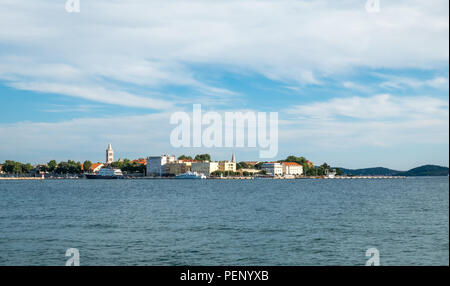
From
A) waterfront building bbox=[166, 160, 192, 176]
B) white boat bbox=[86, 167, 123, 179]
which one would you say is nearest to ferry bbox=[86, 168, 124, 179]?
white boat bbox=[86, 167, 123, 179]

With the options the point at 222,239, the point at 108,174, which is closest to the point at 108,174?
the point at 108,174

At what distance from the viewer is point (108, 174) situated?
7579 inches

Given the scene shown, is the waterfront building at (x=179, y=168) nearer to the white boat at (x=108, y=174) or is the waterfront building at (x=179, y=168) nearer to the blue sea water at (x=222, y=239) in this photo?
the white boat at (x=108, y=174)

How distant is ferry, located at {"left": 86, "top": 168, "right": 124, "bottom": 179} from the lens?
190375 millimetres

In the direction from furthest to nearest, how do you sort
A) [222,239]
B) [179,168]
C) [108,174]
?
[179,168]
[108,174]
[222,239]

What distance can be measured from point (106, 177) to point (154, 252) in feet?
588

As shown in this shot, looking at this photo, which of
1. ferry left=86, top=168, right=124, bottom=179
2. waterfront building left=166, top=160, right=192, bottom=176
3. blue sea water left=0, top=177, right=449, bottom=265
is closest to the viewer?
blue sea water left=0, top=177, right=449, bottom=265

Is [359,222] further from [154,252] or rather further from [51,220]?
[51,220]

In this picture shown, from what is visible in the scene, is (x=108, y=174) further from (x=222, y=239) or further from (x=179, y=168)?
(x=222, y=239)

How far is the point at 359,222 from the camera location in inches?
1139

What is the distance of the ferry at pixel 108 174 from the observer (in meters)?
190

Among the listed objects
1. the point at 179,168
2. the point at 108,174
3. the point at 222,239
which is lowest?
the point at 222,239

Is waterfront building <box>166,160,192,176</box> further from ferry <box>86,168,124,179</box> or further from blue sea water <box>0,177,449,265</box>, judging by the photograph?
blue sea water <box>0,177,449,265</box>
